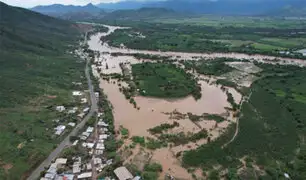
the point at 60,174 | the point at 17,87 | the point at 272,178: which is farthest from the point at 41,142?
the point at 272,178

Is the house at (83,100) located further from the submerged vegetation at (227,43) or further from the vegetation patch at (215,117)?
the submerged vegetation at (227,43)

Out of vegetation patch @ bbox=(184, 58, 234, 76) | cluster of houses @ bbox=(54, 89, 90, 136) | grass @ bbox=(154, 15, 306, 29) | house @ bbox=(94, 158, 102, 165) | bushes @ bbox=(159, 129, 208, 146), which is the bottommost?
house @ bbox=(94, 158, 102, 165)

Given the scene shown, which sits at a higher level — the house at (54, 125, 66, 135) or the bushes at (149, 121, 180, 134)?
the house at (54, 125, 66, 135)

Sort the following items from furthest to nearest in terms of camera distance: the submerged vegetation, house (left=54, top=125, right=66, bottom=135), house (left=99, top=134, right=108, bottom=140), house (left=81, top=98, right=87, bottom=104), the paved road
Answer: the submerged vegetation
house (left=81, top=98, right=87, bottom=104)
house (left=54, top=125, right=66, bottom=135)
house (left=99, top=134, right=108, bottom=140)
the paved road

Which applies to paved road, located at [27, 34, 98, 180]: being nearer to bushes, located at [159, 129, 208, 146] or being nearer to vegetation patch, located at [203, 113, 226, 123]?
bushes, located at [159, 129, 208, 146]

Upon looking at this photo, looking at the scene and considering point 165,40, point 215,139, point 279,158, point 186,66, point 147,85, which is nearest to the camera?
point 279,158

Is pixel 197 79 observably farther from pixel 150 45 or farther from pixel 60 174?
pixel 150 45

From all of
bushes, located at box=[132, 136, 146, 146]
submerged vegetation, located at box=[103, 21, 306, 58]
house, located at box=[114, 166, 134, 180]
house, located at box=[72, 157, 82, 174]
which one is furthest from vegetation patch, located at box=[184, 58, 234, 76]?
house, located at box=[72, 157, 82, 174]
